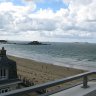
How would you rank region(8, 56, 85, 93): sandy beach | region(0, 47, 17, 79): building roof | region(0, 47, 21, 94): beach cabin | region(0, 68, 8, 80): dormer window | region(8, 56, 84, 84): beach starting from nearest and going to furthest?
region(0, 47, 21, 94): beach cabin → region(0, 68, 8, 80): dormer window → region(0, 47, 17, 79): building roof → region(8, 56, 85, 93): sandy beach → region(8, 56, 84, 84): beach

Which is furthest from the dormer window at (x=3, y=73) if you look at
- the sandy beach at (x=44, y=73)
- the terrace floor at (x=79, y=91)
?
the sandy beach at (x=44, y=73)

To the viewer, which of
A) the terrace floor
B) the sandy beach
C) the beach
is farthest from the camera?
the beach

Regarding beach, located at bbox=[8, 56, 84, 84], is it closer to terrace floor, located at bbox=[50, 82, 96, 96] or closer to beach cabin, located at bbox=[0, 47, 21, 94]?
beach cabin, located at bbox=[0, 47, 21, 94]

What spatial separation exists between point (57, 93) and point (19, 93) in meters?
1.36

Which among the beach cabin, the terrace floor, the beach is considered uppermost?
the terrace floor

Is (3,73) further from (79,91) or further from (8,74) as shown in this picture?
(79,91)

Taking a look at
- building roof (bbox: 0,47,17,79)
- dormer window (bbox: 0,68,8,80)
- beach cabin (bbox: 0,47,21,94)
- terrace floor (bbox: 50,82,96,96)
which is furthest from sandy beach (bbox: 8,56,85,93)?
terrace floor (bbox: 50,82,96,96)

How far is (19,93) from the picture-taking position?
3414 millimetres

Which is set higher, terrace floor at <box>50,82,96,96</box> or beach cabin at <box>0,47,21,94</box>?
terrace floor at <box>50,82,96,96</box>

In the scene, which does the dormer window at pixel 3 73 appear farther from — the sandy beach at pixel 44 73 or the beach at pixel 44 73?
the beach at pixel 44 73

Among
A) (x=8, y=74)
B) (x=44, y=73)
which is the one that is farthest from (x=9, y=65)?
(x=44, y=73)

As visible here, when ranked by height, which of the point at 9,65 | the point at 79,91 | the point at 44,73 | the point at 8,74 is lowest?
the point at 44,73

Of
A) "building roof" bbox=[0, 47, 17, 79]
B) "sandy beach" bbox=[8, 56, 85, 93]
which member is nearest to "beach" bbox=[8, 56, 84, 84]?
"sandy beach" bbox=[8, 56, 85, 93]

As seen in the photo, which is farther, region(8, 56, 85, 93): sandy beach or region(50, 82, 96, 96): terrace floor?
region(8, 56, 85, 93): sandy beach
